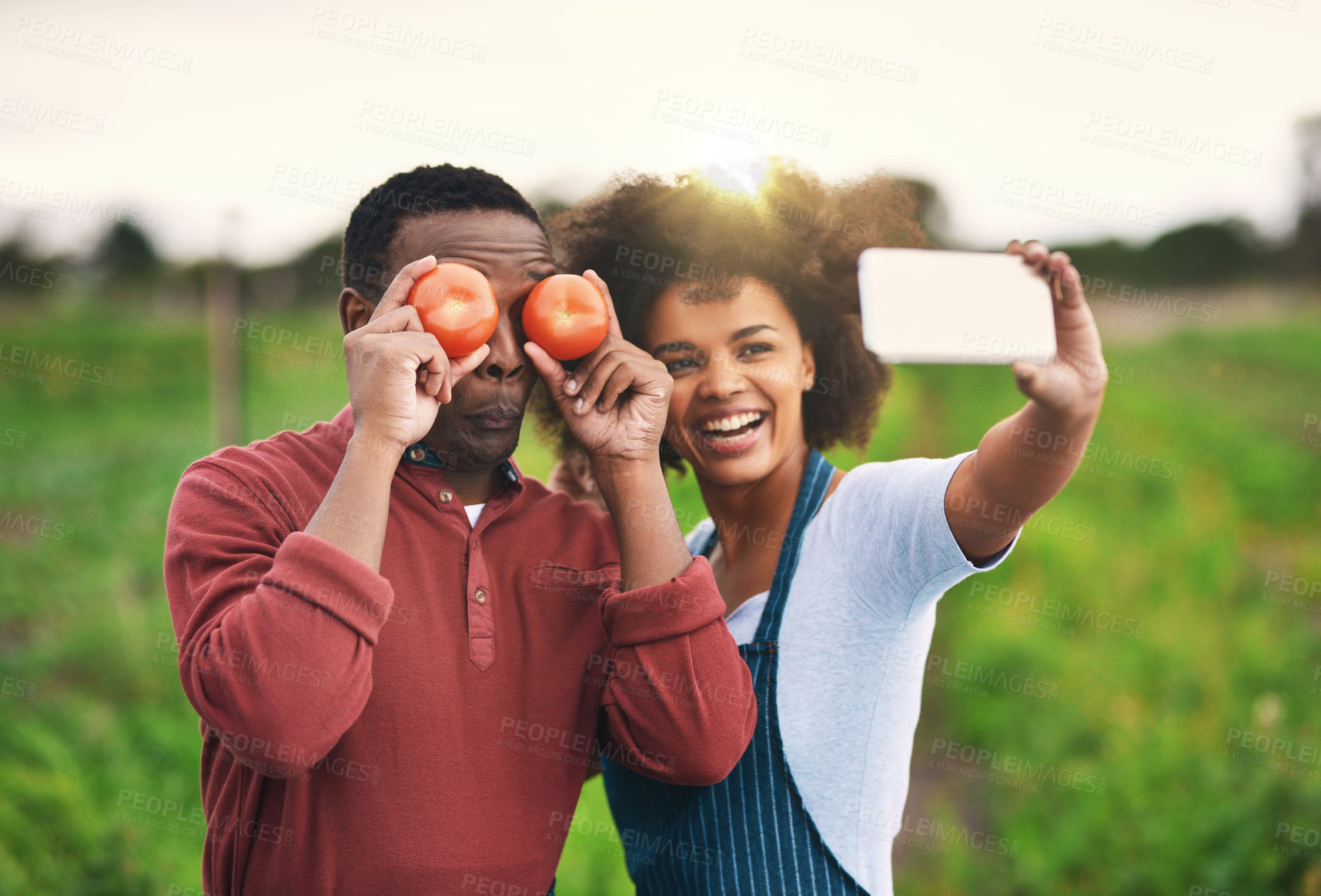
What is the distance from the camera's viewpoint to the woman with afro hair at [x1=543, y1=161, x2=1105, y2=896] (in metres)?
1.79

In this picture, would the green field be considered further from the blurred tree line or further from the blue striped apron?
the blurred tree line

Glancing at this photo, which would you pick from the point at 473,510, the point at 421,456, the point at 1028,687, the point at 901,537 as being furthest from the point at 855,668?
the point at 1028,687

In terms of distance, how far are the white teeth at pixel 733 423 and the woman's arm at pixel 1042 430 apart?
0.64 m

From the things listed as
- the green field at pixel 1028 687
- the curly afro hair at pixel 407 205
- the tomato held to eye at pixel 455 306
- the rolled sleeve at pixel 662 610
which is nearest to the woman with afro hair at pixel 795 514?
the rolled sleeve at pixel 662 610

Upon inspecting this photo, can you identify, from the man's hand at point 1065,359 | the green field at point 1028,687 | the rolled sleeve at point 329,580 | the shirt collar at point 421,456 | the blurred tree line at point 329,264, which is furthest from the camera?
the blurred tree line at point 329,264

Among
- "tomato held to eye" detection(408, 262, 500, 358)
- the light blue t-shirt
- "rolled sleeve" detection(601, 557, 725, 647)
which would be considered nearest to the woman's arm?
the light blue t-shirt

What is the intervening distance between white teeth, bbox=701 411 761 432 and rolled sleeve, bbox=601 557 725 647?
0.55 m

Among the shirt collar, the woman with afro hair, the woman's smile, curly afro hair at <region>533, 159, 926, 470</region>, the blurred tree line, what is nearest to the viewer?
the woman with afro hair

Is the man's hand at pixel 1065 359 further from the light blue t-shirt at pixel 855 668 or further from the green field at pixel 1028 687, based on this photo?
the green field at pixel 1028 687

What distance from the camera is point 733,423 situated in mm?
2318

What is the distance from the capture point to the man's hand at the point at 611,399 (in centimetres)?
198

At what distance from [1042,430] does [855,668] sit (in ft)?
2.37

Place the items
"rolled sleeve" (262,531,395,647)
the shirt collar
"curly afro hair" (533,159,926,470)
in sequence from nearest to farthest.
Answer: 1. "rolled sleeve" (262,531,395,647)
2. the shirt collar
3. "curly afro hair" (533,159,926,470)

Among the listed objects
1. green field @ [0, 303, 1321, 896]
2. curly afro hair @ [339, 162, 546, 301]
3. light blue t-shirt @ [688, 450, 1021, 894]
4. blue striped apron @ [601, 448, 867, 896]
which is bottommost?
green field @ [0, 303, 1321, 896]
